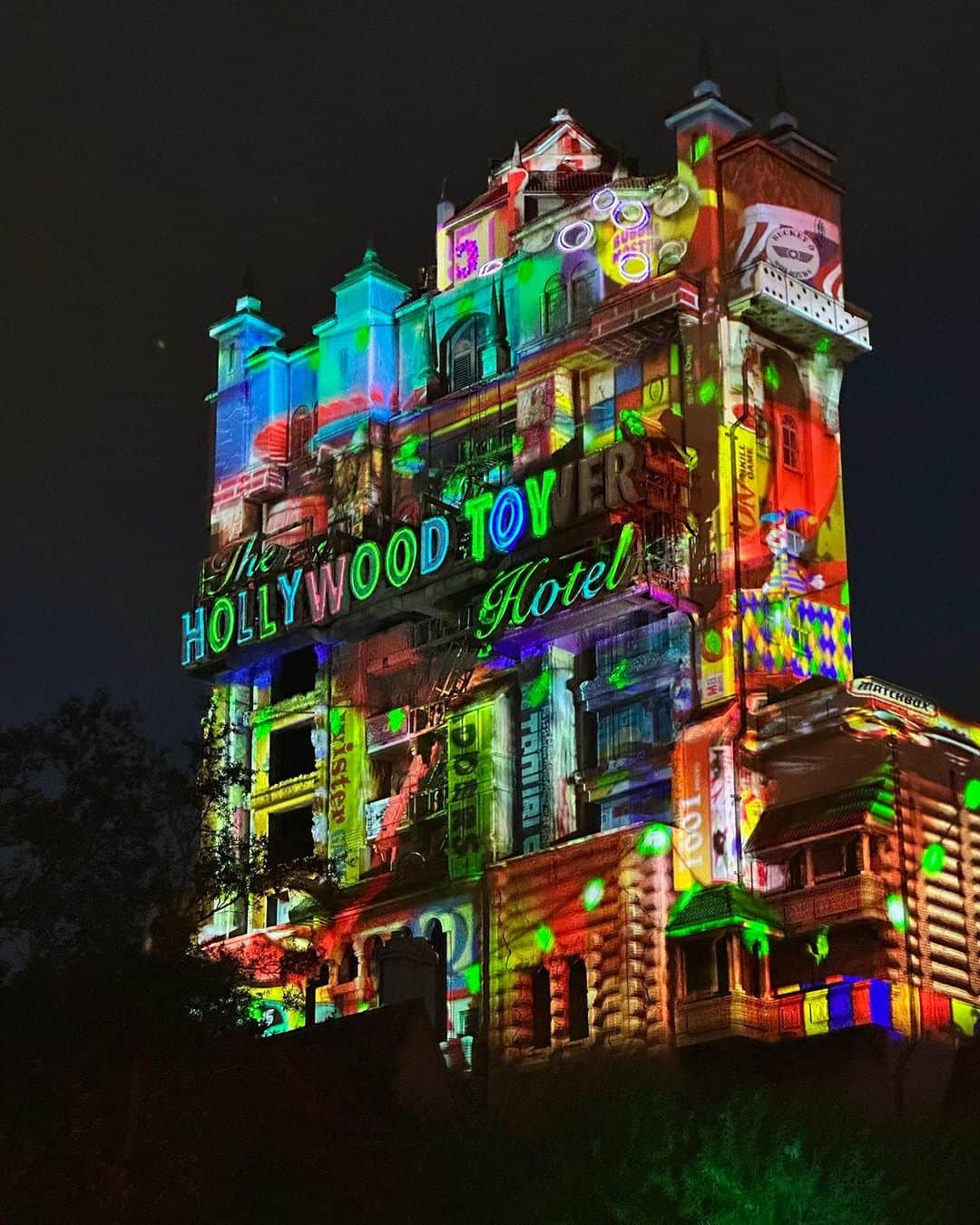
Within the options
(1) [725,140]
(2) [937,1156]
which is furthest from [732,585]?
(2) [937,1156]

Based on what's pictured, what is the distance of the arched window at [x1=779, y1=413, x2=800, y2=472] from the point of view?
66938mm

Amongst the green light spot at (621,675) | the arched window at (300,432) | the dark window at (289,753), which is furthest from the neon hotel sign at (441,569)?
the arched window at (300,432)

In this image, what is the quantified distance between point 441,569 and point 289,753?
9.84 m

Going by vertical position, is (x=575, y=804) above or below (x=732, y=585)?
below

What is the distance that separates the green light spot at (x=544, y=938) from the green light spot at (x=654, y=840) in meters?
3.35

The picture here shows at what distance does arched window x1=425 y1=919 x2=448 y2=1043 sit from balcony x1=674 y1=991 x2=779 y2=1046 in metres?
5.84

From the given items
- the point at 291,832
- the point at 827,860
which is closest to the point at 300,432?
the point at 291,832

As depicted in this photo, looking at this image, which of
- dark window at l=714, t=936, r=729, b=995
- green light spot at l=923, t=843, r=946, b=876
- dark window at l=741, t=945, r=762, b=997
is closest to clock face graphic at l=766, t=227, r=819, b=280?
green light spot at l=923, t=843, r=946, b=876

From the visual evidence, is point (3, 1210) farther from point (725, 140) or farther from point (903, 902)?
point (725, 140)

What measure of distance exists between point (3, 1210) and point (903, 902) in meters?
25.7

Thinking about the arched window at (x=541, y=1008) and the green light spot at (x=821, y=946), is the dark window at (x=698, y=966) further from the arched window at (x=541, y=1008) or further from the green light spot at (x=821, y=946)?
the arched window at (x=541, y=1008)

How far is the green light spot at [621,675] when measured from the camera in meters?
64.9

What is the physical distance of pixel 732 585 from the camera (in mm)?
63781

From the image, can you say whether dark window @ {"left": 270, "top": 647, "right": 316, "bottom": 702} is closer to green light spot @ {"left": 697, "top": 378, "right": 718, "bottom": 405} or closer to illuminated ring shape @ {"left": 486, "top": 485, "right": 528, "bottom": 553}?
illuminated ring shape @ {"left": 486, "top": 485, "right": 528, "bottom": 553}
